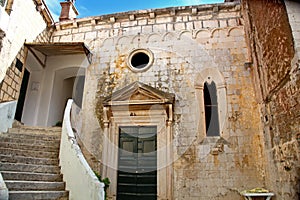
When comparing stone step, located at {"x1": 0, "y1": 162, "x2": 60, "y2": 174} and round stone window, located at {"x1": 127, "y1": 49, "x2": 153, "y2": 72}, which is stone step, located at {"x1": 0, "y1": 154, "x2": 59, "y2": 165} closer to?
stone step, located at {"x1": 0, "y1": 162, "x2": 60, "y2": 174}

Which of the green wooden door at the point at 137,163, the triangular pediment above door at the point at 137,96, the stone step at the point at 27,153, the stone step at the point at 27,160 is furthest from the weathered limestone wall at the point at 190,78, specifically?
the stone step at the point at 27,160

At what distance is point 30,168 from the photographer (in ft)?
13.4

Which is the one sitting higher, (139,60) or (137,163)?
(139,60)

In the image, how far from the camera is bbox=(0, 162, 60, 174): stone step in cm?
392

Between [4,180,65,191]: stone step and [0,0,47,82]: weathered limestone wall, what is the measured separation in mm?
3222

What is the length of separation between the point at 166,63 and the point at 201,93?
4.72 feet

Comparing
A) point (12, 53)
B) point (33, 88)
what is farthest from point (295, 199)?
point (33, 88)

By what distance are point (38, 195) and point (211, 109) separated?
4799 millimetres

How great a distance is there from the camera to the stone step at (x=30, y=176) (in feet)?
12.2

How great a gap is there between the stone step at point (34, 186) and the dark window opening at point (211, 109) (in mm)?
4025

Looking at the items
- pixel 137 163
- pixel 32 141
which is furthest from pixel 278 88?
pixel 32 141

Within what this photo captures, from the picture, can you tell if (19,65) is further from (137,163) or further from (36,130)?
(137,163)

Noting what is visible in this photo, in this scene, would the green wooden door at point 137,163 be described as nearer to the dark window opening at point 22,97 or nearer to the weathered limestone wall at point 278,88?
the weathered limestone wall at point 278,88

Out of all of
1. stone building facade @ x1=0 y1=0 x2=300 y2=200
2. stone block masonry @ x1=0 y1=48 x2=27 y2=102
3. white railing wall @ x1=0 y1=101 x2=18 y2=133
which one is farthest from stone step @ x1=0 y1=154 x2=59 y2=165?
stone block masonry @ x1=0 y1=48 x2=27 y2=102
